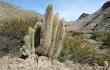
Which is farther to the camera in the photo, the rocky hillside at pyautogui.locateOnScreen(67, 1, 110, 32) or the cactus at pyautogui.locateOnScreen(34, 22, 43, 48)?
the rocky hillside at pyautogui.locateOnScreen(67, 1, 110, 32)

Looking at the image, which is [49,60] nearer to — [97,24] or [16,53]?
[16,53]

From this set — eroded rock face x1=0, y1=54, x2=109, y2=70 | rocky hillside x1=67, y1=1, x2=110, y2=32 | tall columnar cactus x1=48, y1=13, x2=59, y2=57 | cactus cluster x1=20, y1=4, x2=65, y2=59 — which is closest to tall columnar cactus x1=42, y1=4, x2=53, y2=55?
cactus cluster x1=20, y1=4, x2=65, y2=59

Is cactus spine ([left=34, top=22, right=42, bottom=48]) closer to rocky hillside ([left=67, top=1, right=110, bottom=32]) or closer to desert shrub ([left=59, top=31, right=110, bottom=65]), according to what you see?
desert shrub ([left=59, top=31, right=110, bottom=65])

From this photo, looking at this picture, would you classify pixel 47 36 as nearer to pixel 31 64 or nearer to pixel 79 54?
pixel 31 64

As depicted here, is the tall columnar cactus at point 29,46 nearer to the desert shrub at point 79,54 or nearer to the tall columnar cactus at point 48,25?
the tall columnar cactus at point 48,25

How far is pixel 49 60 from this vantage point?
313 inches

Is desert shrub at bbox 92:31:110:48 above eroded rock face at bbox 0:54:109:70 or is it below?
above

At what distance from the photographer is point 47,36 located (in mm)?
7672

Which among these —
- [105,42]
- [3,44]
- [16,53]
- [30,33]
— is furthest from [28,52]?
[105,42]

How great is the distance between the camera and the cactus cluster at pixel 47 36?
761 centimetres

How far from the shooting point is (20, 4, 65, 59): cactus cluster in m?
7.61

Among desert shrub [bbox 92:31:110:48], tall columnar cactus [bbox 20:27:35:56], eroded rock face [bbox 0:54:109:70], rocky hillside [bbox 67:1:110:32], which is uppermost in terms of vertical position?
rocky hillside [bbox 67:1:110:32]

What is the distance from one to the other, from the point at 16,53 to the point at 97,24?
9562 millimetres

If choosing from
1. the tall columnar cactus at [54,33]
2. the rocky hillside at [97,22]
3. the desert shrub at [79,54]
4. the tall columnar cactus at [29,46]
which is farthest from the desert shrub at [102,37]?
the tall columnar cactus at [29,46]
